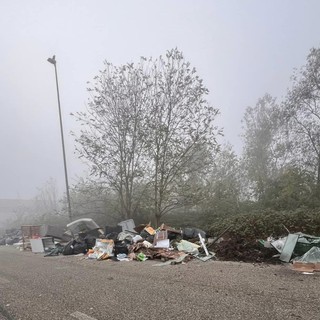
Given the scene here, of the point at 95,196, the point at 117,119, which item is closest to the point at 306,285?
the point at 117,119

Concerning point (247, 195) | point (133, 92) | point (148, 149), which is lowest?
point (247, 195)

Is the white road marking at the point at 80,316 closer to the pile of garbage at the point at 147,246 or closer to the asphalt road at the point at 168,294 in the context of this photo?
the asphalt road at the point at 168,294

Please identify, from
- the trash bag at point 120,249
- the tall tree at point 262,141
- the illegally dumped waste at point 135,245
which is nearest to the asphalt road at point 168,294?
the illegally dumped waste at point 135,245

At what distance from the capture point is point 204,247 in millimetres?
9633

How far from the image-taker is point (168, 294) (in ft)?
17.1

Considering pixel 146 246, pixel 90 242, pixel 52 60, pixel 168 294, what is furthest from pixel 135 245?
pixel 52 60

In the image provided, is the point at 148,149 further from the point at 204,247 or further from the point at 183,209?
the point at 204,247

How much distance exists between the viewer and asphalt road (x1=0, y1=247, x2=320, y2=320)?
4203 millimetres

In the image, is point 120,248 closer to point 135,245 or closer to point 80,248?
point 135,245

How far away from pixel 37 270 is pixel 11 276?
0.79 m

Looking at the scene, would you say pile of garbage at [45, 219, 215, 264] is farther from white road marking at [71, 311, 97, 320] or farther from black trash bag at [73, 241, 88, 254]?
white road marking at [71, 311, 97, 320]

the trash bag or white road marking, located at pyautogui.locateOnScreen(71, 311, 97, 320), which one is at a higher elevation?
white road marking, located at pyautogui.locateOnScreen(71, 311, 97, 320)

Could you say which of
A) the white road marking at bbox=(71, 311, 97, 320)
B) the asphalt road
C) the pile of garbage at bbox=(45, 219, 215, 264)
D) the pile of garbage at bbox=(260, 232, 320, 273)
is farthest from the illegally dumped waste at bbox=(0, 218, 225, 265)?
the white road marking at bbox=(71, 311, 97, 320)

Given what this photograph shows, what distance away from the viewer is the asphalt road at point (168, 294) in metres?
4.20
